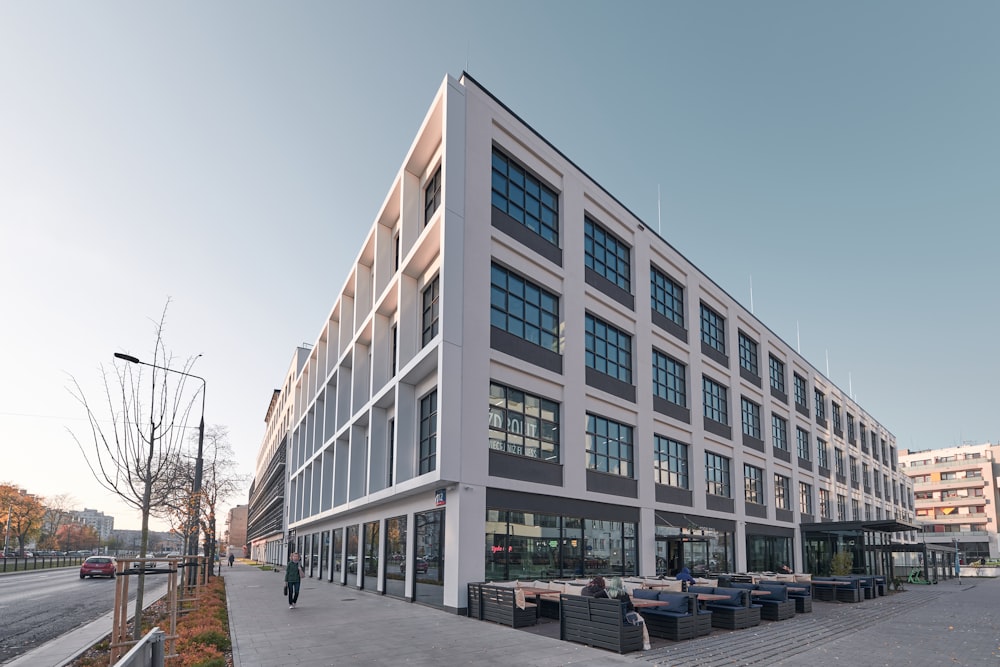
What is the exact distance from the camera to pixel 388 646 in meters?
12.9

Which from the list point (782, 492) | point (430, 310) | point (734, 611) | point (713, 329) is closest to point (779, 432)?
point (782, 492)

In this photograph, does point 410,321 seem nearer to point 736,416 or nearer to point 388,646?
point 388,646

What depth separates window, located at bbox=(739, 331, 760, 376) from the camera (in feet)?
125

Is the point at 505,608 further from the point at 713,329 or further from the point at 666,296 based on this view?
the point at 713,329

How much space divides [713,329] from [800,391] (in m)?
15.3

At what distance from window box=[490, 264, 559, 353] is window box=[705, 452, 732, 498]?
44.7ft

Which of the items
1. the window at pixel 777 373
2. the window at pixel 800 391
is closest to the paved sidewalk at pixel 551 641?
the window at pixel 777 373

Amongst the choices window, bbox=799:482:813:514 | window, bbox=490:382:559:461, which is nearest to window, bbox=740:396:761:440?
window, bbox=799:482:813:514

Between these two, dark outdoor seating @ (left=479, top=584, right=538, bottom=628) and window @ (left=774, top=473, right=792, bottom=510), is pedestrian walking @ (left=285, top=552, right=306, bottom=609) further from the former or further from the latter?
window @ (left=774, top=473, right=792, bottom=510)

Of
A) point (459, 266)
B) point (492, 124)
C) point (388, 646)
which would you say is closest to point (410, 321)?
point (459, 266)

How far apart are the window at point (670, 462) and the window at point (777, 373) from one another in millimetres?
14486

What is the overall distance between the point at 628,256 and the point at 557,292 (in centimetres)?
663

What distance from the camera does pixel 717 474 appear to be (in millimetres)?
32719

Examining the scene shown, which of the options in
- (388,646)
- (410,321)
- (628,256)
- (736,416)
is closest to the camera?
(388,646)
